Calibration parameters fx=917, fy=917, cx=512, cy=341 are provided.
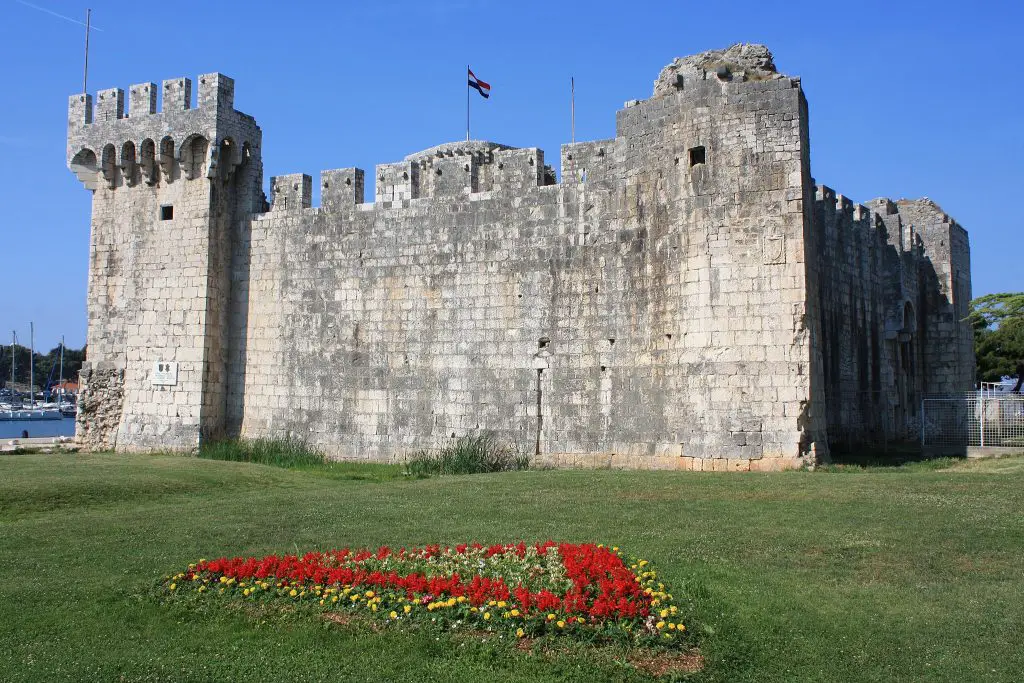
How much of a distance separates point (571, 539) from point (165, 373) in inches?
587

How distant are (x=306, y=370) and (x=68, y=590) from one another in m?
12.8

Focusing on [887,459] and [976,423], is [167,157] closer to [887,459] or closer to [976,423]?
[887,459]

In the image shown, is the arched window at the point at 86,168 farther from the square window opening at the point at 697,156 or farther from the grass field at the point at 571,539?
the square window opening at the point at 697,156

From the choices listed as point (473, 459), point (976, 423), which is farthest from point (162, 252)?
point (976, 423)

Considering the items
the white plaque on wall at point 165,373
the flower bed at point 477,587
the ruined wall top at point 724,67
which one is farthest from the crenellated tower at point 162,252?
the flower bed at point 477,587

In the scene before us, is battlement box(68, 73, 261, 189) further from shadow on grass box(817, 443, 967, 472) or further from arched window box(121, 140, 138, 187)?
shadow on grass box(817, 443, 967, 472)

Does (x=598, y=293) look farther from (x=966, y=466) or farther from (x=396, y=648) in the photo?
(x=396, y=648)

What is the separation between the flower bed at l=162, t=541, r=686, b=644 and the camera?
6812 millimetres

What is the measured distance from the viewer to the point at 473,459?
17875 mm

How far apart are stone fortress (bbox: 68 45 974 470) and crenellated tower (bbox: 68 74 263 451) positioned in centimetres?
6

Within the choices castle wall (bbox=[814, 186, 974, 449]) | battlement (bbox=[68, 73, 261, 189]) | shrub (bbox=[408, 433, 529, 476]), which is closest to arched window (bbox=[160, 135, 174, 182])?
battlement (bbox=[68, 73, 261, 189])

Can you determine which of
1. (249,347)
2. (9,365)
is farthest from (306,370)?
(9,365)

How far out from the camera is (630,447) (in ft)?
55.9

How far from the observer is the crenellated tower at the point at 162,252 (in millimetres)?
21469
